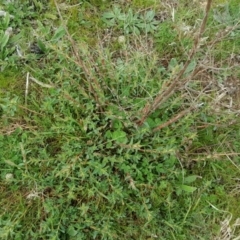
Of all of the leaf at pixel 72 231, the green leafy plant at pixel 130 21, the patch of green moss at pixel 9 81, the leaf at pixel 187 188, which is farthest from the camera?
the green leafy plant at pixel 130 21

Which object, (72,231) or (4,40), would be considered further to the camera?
(4,40)

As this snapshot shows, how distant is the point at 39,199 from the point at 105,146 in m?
0.46

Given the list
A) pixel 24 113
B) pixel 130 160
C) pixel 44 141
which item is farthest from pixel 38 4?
pixel 130 160

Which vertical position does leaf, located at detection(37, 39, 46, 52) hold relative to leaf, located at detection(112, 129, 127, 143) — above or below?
above

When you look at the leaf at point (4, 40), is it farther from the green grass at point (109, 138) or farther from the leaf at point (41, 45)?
the leaf at point (41, 45)

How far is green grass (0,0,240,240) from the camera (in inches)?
86.0

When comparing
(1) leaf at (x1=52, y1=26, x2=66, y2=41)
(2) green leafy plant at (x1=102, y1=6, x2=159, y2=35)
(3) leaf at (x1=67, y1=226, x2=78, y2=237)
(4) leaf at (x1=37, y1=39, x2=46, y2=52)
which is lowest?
(3) leaf at (x1=67, y1=226, x2=78, y2=237)

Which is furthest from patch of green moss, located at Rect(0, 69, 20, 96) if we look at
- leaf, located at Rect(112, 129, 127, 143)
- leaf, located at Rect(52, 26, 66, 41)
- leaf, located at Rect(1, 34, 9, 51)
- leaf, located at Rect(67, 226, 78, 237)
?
leaf, located at Rect(67, 226, 78, 237)

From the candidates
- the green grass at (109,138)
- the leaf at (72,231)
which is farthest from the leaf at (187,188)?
the leaf at (72,231)

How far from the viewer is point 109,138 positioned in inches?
88.7

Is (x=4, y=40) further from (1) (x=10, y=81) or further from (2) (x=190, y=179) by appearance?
(2) (x=190, y=179)

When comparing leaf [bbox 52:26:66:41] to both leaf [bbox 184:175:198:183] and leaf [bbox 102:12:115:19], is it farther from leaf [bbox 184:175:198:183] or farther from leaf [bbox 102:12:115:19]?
leaf [bbox 184:175:198:183]

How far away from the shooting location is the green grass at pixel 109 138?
2.18 metres

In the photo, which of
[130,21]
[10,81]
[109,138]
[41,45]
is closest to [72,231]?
[109,138]
